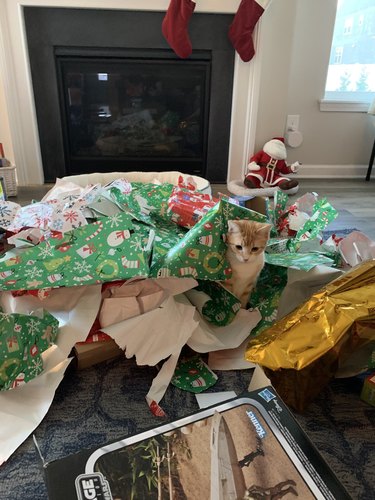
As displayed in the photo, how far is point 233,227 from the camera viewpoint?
0.90m

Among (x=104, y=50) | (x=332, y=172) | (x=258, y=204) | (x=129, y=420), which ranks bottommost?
(x=129, y=420)

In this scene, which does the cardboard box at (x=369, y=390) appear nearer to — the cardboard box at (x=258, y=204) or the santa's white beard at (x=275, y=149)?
the cardboard box at (x=258, y=204)

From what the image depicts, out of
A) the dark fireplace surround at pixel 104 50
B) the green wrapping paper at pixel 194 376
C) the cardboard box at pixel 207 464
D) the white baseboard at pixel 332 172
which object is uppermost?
the dark fireplace surround at pixel 104 50

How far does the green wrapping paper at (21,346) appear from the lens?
758 millimetres

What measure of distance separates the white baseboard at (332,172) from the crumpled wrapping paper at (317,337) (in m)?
2.13

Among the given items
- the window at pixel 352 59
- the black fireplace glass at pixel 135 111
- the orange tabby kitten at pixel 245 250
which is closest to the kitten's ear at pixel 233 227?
the orange tabby kitten at pixel 245 250

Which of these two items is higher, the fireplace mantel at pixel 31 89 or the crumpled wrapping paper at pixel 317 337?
the fireplace mantel at pixel 31 89

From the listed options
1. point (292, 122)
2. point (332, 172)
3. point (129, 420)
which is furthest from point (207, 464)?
point (332, 172)

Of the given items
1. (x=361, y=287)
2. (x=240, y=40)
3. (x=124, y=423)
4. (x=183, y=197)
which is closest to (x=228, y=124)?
(x=240, y=40)

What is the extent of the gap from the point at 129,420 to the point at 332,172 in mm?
2514

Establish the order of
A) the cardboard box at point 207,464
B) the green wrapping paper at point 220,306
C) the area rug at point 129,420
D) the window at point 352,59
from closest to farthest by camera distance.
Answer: the cardboard box at point 207,464 → the area rug at point 129,420 → the green wrapping paper at point 220,306 → the window at point 352,59

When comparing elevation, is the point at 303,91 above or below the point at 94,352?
above

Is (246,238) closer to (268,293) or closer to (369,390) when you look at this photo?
(268,293)

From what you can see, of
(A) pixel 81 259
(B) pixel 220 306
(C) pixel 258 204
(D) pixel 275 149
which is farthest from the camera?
(D) pixel 275 149
